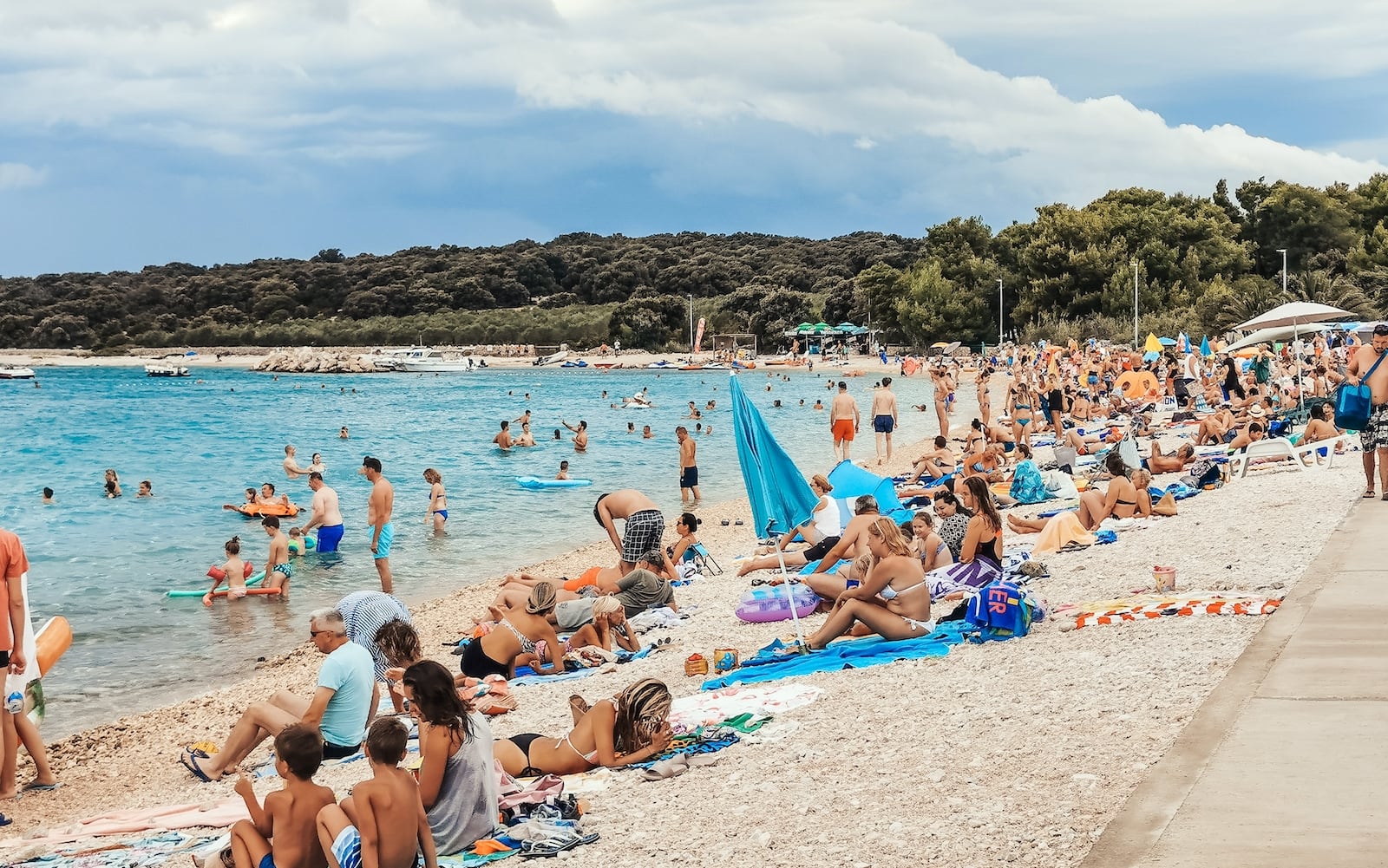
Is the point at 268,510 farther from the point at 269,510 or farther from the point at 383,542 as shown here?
the point at 383,542

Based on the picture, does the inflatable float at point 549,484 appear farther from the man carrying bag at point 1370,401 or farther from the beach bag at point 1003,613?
the beach bag at point 1003,613

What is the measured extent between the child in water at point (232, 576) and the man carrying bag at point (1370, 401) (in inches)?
405

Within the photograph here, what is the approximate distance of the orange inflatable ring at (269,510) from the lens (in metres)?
18.0

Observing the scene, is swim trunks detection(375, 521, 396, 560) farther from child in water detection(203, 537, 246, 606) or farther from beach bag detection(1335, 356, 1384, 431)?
beach bag detection(1335, 356, 1384, 431)

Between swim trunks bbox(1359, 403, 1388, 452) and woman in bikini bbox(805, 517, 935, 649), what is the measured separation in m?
4.56

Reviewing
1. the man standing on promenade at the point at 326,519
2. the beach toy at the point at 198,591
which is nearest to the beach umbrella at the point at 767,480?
the man standing on promenade at the point at 326,519

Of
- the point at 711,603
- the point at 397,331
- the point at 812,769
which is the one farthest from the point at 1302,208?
the point at 397,331

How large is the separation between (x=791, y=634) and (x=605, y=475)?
15976mm

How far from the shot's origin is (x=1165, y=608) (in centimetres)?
666

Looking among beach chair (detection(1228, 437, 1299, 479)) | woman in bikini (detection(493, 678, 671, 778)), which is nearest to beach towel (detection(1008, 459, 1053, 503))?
beach chair (detection(1228, 437, 1299, 479))

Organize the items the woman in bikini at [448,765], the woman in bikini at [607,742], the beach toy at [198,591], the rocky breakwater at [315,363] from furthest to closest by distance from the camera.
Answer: the rocky breakwater at [315,363] < the beach toy at [198,591] < the woman in bikini at [607,742] < the woman in bikini at [448,765]

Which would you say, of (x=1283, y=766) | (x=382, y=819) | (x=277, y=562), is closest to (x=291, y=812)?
(x=382, y=819)

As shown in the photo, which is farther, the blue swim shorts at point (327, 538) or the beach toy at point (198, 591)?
the blue swim shorts at point (327, 538)

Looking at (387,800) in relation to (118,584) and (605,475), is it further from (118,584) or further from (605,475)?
(605,475)
